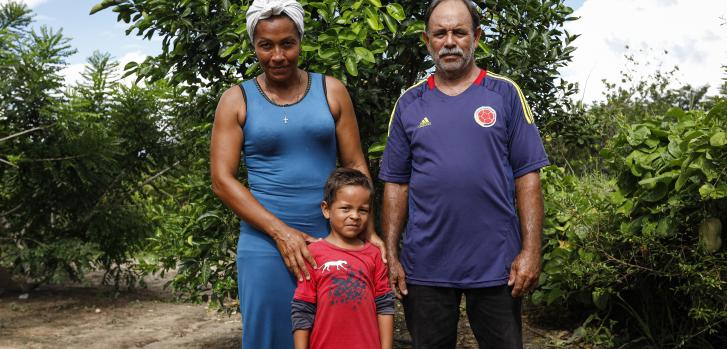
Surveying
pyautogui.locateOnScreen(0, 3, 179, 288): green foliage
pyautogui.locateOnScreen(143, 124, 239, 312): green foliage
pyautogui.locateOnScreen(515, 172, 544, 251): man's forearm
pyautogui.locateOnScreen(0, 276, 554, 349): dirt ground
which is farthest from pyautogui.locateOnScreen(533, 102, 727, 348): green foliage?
pyautogui.locateOnScreen(0, 3, 179, 288): green foliage

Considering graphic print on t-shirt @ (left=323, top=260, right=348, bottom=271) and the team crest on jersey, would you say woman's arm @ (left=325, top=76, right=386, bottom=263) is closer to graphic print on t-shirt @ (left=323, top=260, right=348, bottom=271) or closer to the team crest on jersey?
graphic print on t-shirt @ (left=323, top=260, right=348, bottom=271)

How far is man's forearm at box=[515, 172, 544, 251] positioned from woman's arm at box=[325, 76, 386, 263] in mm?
522

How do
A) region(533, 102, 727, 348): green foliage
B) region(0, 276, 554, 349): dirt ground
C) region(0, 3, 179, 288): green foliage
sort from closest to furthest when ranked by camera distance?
1. region(533, 102, 727, 348): green foliage
2. region(0, 276, 554, 349): dirt ground
3. region(0, 3, 179, 288): green foliage

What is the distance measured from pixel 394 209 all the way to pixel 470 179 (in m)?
0.35

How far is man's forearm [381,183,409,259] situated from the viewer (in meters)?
2.76

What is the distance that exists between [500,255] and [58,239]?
244 inches

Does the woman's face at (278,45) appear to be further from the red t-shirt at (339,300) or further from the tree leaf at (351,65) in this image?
the tree leaf at (351,65)

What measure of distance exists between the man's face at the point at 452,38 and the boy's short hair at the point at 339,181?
502 millimetres

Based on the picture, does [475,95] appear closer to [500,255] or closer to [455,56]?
[455,56]

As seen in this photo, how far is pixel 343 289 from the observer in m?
2.58

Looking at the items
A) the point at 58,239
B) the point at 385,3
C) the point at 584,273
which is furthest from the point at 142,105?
the point at 584,273

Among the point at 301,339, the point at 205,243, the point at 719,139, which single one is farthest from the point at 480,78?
the point at 205,243

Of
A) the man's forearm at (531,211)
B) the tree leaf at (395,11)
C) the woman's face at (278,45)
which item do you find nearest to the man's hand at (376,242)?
the man's forearm at (531,211)

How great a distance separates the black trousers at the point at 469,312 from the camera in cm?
263
